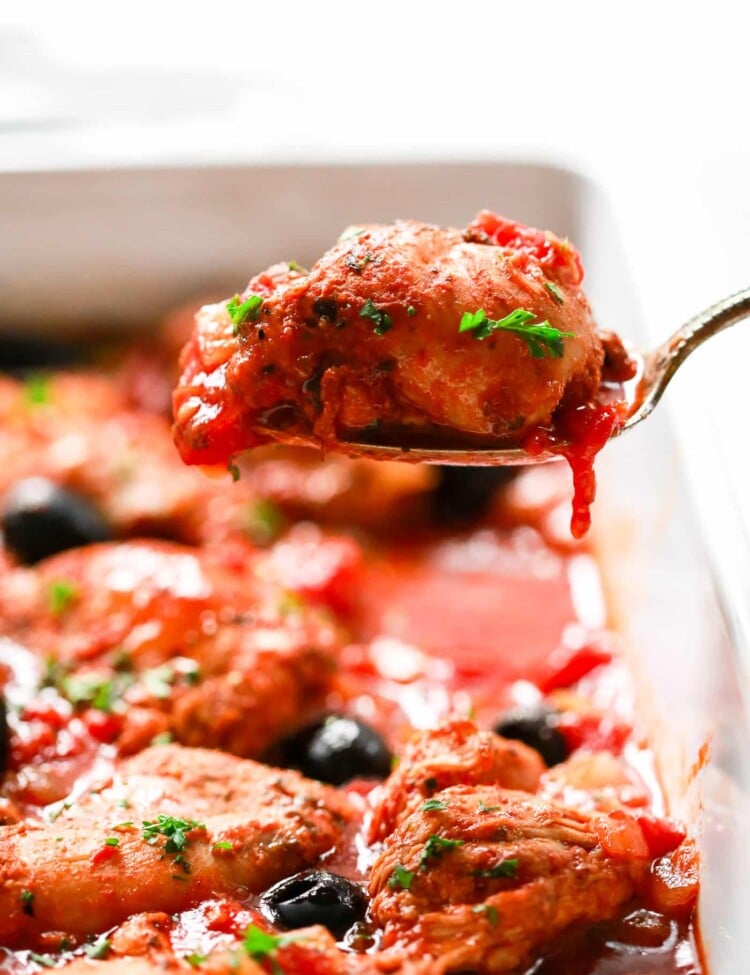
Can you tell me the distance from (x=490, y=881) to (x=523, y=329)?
4.03ft

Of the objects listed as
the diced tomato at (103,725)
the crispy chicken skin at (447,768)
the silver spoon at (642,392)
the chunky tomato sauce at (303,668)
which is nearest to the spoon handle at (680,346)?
the silver spoon at (642,392)

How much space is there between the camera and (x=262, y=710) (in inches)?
142

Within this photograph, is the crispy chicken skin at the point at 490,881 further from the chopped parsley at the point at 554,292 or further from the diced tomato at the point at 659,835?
the chopped parsley at the point at 554,292

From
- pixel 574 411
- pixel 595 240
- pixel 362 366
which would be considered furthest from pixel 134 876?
pixel 595 240

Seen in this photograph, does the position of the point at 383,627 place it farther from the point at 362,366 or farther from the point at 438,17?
the point at 438,17

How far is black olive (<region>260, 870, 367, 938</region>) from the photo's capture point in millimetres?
2877

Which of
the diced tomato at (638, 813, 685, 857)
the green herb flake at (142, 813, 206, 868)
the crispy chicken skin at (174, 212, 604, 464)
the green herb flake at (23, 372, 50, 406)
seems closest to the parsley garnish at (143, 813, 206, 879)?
the green herb flake at (142, 813, 206, 868)

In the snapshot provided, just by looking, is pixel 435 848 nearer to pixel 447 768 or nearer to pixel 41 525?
pixel 447 768

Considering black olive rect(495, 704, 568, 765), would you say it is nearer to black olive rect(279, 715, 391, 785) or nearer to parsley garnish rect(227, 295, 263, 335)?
black olive rect(279, 715, 391, 785)

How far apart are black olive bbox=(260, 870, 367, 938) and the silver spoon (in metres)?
1.00

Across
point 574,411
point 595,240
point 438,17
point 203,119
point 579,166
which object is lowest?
point 574,411

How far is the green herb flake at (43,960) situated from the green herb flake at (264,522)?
6.43ft

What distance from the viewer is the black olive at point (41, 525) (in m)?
4.27

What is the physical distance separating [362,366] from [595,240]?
7.25 feet
